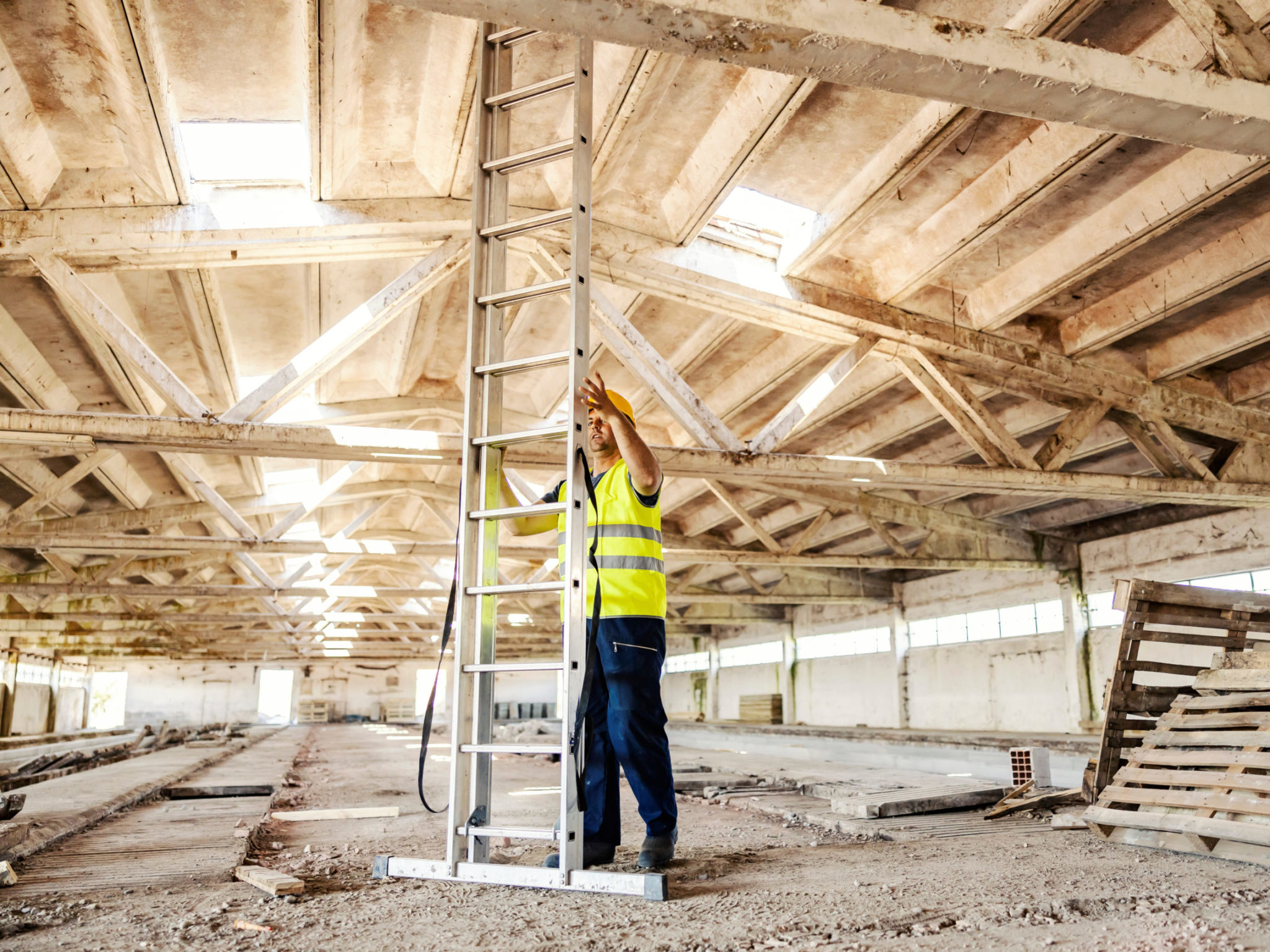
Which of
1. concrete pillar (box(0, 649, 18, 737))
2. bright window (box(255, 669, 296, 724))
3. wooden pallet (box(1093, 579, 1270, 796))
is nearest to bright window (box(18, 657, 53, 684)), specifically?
concrete pillar (box(0, 649, 18, 737))

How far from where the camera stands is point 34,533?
478 inches

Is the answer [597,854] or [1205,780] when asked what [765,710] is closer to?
[1205,780]

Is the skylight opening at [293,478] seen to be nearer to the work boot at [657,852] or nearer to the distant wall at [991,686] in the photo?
the work boot at [657,852]

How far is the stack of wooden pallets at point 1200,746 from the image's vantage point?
390cm

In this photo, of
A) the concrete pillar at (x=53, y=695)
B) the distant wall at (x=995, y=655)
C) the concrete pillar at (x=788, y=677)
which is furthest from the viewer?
the concrete pillar at (x=53, y=695)

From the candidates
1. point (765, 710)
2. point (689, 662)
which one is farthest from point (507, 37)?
point (689, 662)

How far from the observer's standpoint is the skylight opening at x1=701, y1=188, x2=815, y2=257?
825 centimetres

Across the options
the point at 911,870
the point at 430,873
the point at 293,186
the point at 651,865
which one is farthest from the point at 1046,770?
the point at 293,186

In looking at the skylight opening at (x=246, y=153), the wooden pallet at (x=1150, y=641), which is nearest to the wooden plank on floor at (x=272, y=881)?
the wooden pallet at (x=1150, y=641)

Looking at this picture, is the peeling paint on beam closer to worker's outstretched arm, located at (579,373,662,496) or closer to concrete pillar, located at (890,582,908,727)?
worker's outstretched arm, located at (579,373,662,496)

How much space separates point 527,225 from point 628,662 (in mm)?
1939

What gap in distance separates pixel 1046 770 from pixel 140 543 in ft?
39.1

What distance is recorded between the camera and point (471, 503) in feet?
12.9

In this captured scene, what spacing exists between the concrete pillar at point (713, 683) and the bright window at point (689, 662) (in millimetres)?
284
